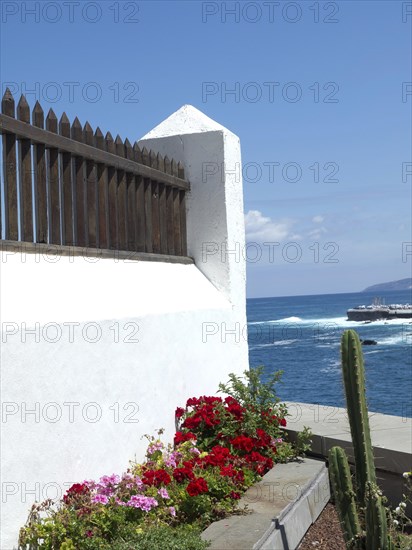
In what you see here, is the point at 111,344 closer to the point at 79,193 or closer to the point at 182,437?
the point at 79,193

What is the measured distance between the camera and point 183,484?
18.6ft

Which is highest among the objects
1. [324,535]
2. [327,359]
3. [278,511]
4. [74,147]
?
[74,147]

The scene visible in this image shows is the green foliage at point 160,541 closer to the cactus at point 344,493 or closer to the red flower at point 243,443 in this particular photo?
the cactus at point 344,493

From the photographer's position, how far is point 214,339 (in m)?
8.00

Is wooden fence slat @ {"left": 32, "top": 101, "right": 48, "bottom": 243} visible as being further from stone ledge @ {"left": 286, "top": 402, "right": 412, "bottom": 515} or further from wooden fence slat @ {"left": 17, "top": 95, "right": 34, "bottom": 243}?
stone ledge @ {"left": 286, "top": 402, "right": 412, "bottom": 515}

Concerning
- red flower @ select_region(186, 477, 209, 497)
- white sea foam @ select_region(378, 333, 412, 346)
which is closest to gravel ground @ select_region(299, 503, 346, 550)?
red flower @ select_region(186, 477, 209, 497)

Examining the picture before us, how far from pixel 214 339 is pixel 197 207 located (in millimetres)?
1572

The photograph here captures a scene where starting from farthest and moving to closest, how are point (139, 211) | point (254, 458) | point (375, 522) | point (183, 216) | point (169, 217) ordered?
point (183, 216)
point (169, 217)
point (139, 211)
point (254, 458)
point (375, 522)

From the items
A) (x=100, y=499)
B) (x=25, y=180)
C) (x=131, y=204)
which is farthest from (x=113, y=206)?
(x=100, y=499)

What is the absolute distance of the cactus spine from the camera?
4.66m

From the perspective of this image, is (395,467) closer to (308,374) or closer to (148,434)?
(148,434)

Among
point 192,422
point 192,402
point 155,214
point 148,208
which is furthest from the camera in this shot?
point 155,214

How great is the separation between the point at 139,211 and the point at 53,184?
1.66 meters

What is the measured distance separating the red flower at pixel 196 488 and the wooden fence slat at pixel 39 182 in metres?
2.09
